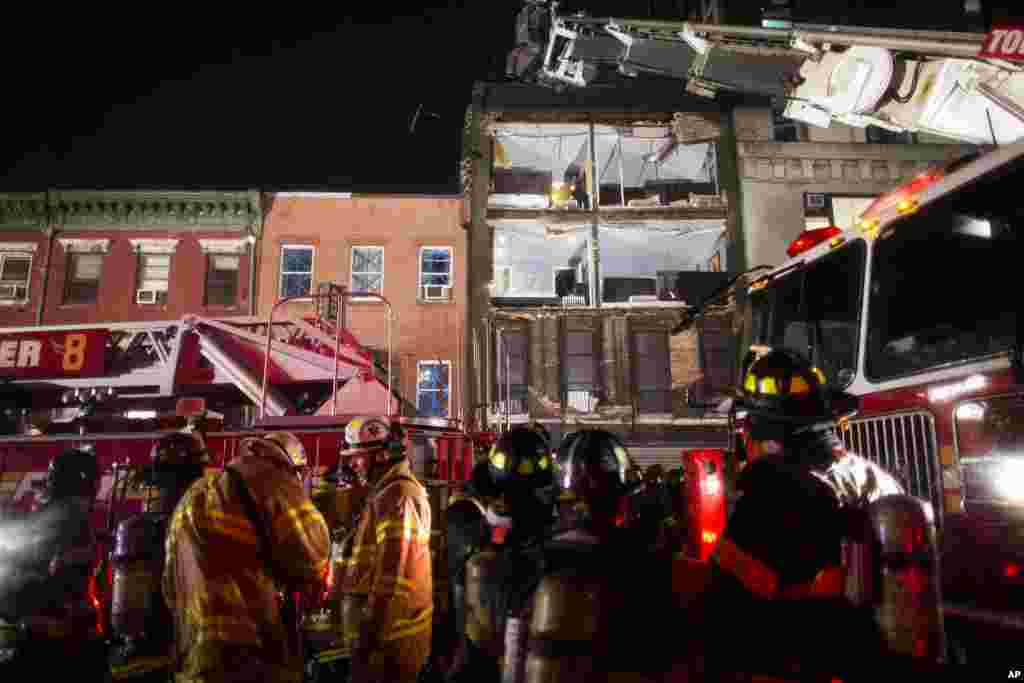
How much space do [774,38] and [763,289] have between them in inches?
154

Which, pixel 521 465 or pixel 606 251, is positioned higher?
pixel 606 251

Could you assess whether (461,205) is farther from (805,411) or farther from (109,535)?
(805,411)

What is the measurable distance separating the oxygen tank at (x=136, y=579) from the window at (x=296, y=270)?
53.8 ft

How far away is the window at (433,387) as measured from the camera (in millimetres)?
18656

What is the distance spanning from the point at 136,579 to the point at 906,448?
4.92m

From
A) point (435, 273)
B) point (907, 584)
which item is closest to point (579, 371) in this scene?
point (435, 273)

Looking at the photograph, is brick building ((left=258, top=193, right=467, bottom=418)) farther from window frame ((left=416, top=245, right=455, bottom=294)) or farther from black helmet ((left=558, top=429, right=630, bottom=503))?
black helmet ((left=558, top=429, right=630, bottom=503))

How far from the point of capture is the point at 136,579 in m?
3.74

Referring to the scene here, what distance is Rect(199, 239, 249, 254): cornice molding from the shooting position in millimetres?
19703

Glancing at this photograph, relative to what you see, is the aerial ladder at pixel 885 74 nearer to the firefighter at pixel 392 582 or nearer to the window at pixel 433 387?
the firefighter at pixel 392 582

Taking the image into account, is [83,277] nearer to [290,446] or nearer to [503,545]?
[290,446]

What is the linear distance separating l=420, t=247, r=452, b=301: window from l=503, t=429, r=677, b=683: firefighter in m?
17.9

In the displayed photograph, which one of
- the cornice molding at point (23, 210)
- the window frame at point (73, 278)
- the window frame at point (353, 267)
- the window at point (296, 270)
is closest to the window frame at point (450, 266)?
the window frame at point (353, 267)

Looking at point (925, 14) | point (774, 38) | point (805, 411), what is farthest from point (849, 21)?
point (805, 411)
